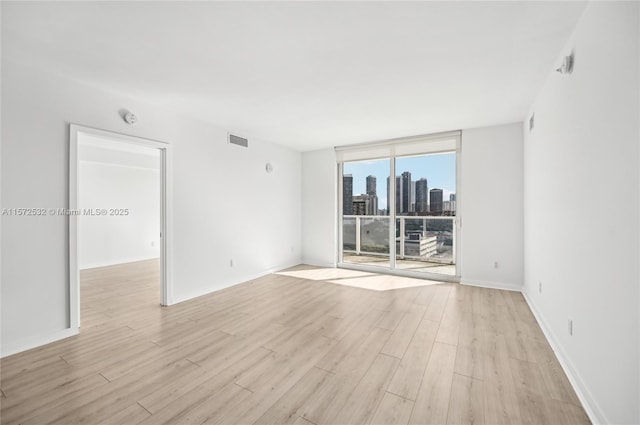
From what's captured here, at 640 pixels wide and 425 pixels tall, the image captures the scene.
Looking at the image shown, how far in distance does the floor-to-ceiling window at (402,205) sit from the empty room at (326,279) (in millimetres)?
177

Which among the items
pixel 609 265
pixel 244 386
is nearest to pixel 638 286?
pixel 609 265

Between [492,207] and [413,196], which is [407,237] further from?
[492,207]

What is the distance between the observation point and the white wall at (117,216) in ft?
19.9

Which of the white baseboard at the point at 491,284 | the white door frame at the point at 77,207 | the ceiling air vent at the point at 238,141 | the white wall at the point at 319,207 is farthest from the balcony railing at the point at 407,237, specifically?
the white door frame at the point at 77,207

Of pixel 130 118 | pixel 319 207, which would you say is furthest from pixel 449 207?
pixel 130 118

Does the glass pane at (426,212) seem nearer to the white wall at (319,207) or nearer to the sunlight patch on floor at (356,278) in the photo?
the sunlight patch on floor at (356,278)

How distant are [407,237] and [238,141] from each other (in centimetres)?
378

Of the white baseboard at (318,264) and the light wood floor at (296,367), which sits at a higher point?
the white baseboard at (318,264)

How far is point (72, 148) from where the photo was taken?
2.70 metres

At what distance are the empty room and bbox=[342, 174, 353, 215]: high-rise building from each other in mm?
1257

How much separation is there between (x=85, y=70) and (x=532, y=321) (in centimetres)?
522

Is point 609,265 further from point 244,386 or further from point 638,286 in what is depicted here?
point 244,386

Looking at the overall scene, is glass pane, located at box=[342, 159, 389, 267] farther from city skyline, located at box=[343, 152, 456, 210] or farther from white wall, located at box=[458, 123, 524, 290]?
white wall, located at box=[458, 123, 524, 290]

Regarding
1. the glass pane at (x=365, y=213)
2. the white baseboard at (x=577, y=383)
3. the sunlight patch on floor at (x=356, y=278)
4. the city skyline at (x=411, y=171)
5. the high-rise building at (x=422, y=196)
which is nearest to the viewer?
the white baseboard at (x=577, y=383)
